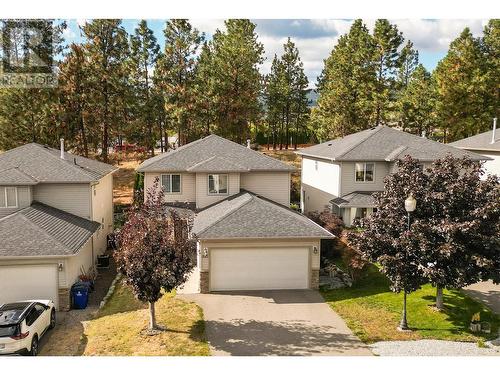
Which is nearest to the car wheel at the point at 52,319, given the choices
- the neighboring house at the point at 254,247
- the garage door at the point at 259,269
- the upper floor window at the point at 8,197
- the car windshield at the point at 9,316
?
the car windshield at the point at 9,316

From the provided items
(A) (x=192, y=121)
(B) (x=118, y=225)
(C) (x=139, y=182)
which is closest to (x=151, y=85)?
(A) (x=192, y=121)

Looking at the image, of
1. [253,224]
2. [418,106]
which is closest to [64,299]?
[253,224]

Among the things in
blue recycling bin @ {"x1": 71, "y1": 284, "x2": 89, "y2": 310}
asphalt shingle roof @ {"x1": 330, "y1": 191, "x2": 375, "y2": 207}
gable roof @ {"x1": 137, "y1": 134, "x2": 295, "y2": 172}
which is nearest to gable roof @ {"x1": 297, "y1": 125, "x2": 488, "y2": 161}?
asphalt shingle roof @ {"x1": 330, "y1": 191, "x2": 375, "y2": 207}

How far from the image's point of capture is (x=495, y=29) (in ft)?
152

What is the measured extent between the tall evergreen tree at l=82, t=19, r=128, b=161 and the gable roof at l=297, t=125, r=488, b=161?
829 inches

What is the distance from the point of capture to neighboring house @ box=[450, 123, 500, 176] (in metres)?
34.2

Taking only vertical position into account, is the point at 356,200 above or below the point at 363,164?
below

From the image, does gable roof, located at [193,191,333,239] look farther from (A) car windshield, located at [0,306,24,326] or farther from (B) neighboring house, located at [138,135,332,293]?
(A) car windshield, located at [0,306,24,326]

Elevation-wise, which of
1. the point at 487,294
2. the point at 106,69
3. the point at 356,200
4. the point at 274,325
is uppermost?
the point at 106,69

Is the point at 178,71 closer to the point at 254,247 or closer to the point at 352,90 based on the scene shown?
the point at 352,90

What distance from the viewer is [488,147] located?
113 feet

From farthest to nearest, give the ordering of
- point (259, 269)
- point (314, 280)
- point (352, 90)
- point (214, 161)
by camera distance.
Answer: point (352, 90), point (214, 161), point (314, 280), point (259, 269)

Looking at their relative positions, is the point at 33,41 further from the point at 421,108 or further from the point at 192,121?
the point at 421,108

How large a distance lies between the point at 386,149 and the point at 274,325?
17771mm
